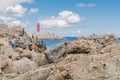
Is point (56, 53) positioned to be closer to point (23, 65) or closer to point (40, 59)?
point (23, 65)

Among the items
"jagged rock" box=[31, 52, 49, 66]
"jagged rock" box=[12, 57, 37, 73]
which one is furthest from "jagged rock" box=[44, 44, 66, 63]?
"jagged rock" box=[12, 57, 37, 73]

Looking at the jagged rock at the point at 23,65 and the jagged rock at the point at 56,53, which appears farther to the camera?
the jagged rock at the point at 23,65

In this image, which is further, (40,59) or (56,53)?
(40,59)

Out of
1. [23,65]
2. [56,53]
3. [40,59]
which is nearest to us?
[56,53]

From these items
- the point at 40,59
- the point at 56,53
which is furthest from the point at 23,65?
the point at 40,59

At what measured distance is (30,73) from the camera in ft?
46.9

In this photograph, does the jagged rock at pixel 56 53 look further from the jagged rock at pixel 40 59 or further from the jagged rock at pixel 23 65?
the jagged rock at pixel 23 65

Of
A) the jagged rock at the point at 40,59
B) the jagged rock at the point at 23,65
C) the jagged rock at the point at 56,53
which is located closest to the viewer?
the jagged rock at the point at 56,53

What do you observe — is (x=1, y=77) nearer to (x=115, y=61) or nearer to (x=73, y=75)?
(x=73, y=75)

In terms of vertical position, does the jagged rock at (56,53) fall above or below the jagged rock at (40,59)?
above

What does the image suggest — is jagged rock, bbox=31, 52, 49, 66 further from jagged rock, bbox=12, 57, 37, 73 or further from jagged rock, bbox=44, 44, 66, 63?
jagged rock, bbox=12, 57, 37, 73

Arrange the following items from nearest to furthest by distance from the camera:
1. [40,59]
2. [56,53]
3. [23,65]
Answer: [56,53] → [23,65] → [40,59]

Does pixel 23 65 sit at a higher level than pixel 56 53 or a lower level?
lower

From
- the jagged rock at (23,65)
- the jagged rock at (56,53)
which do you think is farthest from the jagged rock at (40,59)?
the jagged rock at (23,65)
